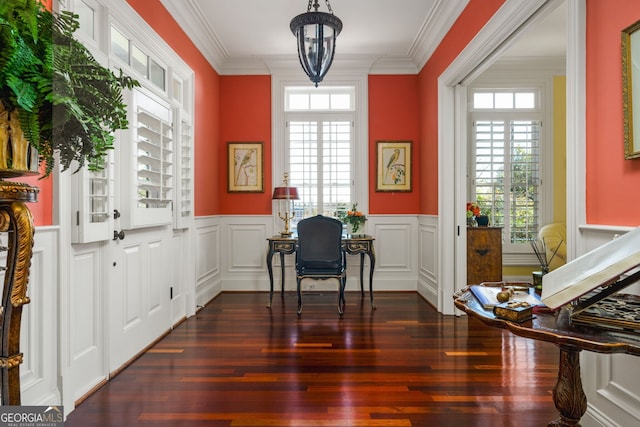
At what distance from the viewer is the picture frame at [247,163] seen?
203 inches

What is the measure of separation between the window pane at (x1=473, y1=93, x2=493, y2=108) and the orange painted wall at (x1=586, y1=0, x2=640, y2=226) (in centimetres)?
356

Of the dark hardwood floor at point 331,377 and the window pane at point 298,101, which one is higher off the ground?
the window pane at point 298,101

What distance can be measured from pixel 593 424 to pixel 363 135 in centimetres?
389

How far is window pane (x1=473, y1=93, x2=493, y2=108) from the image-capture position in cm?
536

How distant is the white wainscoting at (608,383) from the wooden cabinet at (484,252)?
2418 mm

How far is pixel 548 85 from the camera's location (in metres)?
5.28

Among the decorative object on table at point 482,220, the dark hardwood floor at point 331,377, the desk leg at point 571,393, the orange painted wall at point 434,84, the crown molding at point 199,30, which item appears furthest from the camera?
the decorative object on table at point 482,220

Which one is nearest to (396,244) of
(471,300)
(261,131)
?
(261,131)

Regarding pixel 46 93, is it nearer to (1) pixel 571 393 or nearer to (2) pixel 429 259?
(1) pixel 571 393

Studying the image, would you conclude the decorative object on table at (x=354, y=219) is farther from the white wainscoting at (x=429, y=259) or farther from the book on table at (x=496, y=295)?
the book on table at (x=496, y=295)

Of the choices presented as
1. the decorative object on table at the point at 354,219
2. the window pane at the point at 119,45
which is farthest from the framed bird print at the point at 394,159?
the window pane at the point at 119,45

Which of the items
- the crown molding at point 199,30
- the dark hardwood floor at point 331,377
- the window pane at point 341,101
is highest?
the crown molding at point 199,30

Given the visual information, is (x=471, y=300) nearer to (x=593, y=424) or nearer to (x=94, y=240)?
(x=593, y=424)

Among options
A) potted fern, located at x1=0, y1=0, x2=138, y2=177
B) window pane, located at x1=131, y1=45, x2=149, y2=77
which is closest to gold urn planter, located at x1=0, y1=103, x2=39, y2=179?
potted fern, located at x1=0, y1=0, x2=138, y2=177
